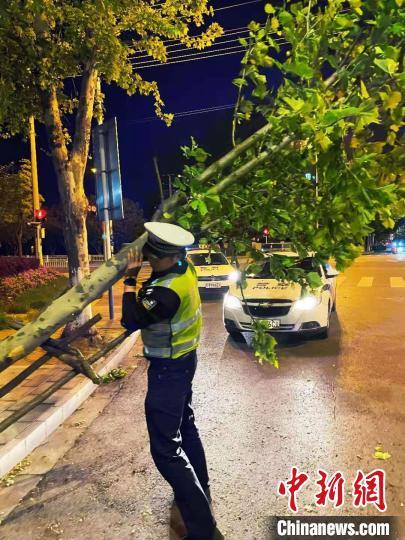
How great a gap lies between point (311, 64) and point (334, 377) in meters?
4.83

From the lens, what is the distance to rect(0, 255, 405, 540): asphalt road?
3.34 metres

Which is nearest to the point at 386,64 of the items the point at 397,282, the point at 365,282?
the point at 365,282

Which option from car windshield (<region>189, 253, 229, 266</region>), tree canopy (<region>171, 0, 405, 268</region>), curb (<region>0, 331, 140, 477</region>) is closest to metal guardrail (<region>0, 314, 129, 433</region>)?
tree canopy (<region>171, 0, 405, 268</region>)

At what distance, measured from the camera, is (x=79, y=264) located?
8.11 metres

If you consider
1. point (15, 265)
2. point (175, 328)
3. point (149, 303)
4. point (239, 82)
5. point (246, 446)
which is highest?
point (239, 82)

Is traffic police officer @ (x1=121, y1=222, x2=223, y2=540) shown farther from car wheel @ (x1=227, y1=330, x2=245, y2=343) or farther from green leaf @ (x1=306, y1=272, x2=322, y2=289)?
car wheel @ (x1=227, y1=330, x2=245, y2=343)

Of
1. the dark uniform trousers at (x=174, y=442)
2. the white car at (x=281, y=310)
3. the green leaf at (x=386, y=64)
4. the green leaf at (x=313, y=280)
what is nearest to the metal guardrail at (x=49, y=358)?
the dark uniform trousers at (x=174, y=442)

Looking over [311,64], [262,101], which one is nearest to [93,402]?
[262,101]

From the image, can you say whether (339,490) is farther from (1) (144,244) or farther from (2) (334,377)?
(2) (334,377)

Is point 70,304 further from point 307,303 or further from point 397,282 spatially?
point 397,282

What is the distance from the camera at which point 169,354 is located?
299cm

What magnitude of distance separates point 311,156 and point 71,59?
6.58 m

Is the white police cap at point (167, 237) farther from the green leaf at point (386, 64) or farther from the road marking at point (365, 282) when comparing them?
the road marking at point (365, 282)

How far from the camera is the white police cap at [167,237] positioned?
9.03ft
